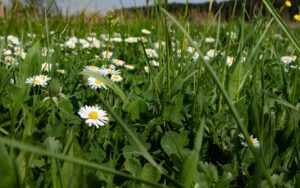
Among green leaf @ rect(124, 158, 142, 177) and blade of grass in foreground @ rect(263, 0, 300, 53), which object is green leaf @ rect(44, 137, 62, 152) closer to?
green leaf @ rect(124, 158, 142, 177)

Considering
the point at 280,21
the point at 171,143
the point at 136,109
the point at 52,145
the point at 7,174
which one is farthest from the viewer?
the point at 136,109

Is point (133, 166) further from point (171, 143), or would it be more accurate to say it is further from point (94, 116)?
point (94, 116)

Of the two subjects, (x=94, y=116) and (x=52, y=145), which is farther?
(x=94, y=116)

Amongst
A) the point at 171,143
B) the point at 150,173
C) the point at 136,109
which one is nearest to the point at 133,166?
the point at 150,173

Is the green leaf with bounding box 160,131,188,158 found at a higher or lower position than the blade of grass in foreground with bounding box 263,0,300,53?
lower

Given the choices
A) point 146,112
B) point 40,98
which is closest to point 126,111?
point 146,112

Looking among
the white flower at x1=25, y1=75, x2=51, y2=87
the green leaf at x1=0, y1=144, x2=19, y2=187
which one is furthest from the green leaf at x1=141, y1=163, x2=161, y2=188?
the white flower at x1=25, y1=75, x2=51, y2=87

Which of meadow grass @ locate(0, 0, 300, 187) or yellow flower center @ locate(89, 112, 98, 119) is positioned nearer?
meadow grass @ locate(0, 0, 300, 187)

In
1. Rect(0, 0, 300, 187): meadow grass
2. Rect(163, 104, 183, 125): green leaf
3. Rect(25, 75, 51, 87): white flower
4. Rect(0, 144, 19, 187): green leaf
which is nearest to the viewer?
Rect(0, 144, 19, 187): green leaf

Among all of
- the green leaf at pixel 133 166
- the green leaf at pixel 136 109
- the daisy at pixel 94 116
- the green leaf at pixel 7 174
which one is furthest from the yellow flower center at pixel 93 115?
the green leaf at pixel 7 174

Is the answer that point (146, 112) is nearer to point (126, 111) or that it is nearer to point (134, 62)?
point (126, 111)
